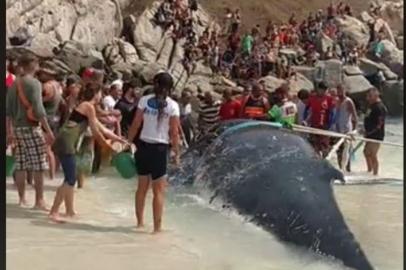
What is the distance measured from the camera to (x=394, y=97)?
5711mm

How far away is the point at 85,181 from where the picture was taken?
18.3 ft

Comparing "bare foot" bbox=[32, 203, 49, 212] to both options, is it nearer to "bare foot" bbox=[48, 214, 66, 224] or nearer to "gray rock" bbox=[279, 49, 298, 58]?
"bare foot" bbox=[48, 214, 66, 224]

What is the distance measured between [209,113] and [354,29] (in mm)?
951

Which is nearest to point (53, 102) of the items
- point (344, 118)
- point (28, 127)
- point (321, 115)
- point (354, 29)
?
point (28, 127)

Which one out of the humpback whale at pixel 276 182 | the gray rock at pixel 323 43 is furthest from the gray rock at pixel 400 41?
the humpback whale at pixel 276 182

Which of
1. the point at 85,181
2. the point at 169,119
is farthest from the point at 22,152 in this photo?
the point at 169,119

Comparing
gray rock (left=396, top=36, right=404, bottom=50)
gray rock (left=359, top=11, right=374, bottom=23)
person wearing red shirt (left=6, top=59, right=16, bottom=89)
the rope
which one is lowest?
the rope

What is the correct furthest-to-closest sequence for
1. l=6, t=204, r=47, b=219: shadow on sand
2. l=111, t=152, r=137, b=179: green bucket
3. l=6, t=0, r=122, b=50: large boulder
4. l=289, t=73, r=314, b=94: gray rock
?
l=289, t=73, r=314, b=94: gray rock → l=111, t=152, r=137, b=179: green bucket → l=6, t=0, r=122, b=50: large boulder → l=6, t=204, r=47, b=219: shadow on sand

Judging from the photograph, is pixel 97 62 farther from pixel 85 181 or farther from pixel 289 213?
pixel 289 213

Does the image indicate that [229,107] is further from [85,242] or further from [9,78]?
[9,78]

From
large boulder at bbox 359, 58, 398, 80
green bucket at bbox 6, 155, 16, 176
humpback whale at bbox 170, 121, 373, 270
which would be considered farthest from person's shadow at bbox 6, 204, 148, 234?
large boulder at bbox 359, 58, 398, 80

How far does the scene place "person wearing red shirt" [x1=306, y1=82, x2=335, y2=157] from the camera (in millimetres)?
5805

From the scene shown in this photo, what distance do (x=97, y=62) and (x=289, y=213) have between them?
4.22 feet

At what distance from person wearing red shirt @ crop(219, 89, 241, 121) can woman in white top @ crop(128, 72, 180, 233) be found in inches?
10.8
